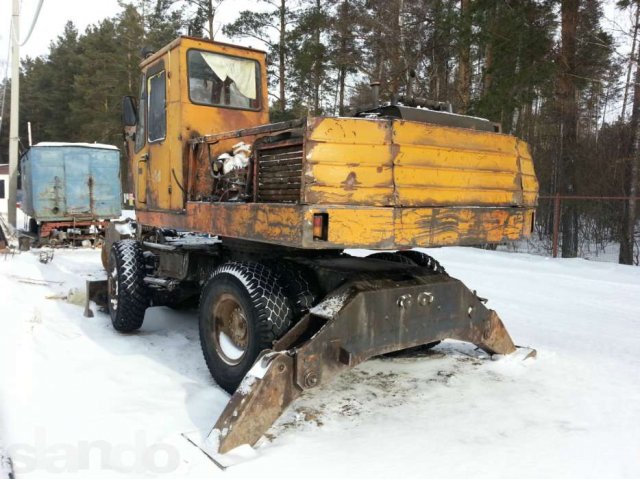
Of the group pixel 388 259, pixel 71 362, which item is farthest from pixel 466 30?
pixel 71 362

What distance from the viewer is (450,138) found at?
354 cm

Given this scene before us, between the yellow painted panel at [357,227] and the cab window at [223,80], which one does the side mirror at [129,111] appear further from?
the yellow painted panel at [357,227]

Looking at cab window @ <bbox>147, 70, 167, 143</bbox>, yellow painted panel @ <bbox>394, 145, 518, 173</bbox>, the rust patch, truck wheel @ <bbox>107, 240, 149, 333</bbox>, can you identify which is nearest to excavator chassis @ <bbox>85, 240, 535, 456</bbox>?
the rust patch

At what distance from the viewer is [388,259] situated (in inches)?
204

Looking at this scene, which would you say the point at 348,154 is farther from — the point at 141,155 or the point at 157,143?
the point at 141,155

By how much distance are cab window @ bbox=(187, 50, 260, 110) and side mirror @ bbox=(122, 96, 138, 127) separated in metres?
1.12

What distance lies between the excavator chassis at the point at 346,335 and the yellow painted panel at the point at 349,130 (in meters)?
1.02

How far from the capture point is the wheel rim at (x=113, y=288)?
562 cm

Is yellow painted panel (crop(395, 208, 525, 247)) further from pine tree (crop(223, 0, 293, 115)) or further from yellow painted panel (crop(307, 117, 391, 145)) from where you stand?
pine tree (crop(223, 0, 293, 115))

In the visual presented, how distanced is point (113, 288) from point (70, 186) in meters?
9.68

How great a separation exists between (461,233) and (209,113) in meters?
2.63

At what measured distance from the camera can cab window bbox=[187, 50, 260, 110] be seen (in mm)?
4879

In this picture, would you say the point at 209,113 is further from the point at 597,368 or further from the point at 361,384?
the point at 597,368

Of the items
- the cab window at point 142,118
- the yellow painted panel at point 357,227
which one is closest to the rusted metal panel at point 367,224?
the yellow painted panel at point 357,227
